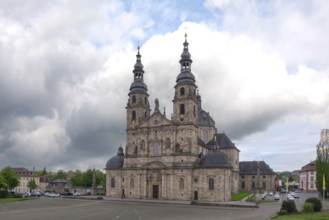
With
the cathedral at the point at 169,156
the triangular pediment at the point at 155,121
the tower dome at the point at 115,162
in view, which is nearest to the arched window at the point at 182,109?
the cathedral at the point at 169,156

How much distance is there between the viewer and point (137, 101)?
8931 cm

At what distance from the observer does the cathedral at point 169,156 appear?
248 feet

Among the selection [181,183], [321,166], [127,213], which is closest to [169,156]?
[181,183]

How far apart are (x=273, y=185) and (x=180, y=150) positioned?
163 ft

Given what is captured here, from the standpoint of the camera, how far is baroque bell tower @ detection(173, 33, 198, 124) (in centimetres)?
8038

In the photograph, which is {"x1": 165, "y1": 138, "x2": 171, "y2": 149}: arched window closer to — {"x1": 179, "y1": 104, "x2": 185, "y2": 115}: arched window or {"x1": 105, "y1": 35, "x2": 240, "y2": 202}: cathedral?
{"x1": 105, "y1": 35, "x2": 240, "y2": 202}: cathedral

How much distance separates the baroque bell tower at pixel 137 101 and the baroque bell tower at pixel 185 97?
974 centimetres

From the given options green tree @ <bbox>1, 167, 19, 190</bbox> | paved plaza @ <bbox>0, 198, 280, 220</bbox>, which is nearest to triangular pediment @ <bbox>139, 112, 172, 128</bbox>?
paved plaza @ <bbox>0, 198, 280, 220</bbox>

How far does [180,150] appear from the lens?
79.0m

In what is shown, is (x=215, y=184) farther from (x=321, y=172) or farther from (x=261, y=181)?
(x=261, y=181)

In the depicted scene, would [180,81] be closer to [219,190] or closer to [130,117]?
[130,117]

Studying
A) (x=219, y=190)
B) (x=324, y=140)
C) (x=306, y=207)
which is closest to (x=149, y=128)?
(x=219, y=190)

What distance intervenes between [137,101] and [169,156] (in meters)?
16.7

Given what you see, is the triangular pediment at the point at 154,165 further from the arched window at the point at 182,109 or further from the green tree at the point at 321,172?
the green tree at the point at 321,172
